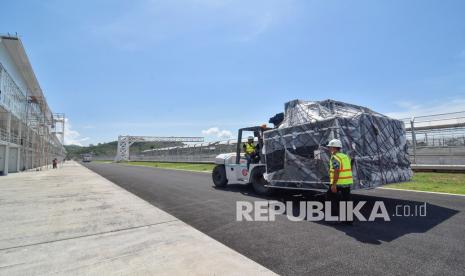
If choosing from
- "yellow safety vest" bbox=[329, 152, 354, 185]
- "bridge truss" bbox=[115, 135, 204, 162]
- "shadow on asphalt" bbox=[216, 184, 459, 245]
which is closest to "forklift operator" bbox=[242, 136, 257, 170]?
"shadow on asphalt" bbox=[216, 184, 459, 245]

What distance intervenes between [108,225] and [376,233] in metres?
5.35

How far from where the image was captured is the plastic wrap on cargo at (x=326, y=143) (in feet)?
21.9

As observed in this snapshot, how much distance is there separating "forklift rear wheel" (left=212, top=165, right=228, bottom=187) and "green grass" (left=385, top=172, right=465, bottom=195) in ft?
22.2

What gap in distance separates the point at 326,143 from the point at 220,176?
5.95m

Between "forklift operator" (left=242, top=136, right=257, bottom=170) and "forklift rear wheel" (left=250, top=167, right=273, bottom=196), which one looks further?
"forklift operator" (left=242, top=136, right=257, bottom=170)

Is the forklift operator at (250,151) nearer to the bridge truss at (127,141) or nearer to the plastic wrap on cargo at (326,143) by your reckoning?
the plastic wrap on cargo at (326,143)

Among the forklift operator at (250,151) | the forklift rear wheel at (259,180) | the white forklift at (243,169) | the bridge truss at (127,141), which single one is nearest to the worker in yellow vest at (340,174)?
the white forklift at (243,169)

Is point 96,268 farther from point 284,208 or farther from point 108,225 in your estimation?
point 284,208

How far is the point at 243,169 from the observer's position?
10328 millimetres

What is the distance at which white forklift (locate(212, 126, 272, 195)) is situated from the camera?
9555 mm

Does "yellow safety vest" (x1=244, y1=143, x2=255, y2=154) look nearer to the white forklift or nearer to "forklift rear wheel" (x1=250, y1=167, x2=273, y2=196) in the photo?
the white forklift

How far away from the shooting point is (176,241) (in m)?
4.80

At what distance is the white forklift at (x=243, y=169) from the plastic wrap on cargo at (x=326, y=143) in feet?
3.19

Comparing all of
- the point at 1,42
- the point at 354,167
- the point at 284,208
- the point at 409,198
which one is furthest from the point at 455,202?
the point at 1,42
